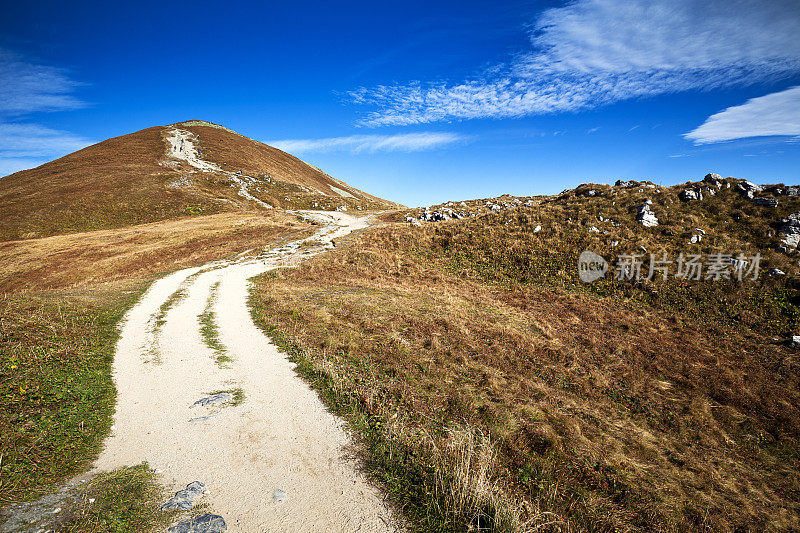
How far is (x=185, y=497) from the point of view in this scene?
5.88m

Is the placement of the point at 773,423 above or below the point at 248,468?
below

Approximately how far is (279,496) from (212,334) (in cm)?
1116

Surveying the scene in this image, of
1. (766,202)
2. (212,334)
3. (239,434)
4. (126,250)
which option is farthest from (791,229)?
(126,250)

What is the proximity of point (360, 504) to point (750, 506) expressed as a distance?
10.5 metres

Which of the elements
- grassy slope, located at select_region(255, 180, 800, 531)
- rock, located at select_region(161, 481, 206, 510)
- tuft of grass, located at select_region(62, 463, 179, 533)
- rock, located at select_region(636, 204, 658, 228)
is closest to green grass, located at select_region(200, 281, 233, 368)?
grassy slope, located at select_region(255, 180, 800, 531)

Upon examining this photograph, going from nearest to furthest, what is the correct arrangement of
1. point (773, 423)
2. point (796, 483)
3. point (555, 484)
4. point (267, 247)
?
point (555, 484) < point (796, 483) < point (773, 423) < point (267, 247)

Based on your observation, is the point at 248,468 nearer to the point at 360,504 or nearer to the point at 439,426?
the point at 360,504

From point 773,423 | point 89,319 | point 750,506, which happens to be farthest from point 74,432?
point 773,423

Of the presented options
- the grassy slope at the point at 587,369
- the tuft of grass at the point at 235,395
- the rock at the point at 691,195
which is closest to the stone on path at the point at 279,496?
the grassy slope at the point at 587,369

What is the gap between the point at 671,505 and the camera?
299 inches

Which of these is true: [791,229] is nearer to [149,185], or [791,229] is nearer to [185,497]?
[185,497]

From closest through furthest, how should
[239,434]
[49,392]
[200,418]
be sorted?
[239,434]
[200,418]
[49,392]

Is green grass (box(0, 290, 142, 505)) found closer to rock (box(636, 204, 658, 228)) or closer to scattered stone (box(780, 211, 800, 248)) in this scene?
rock (box(636, 204, 658, 228))

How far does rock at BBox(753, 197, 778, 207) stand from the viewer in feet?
87.9
